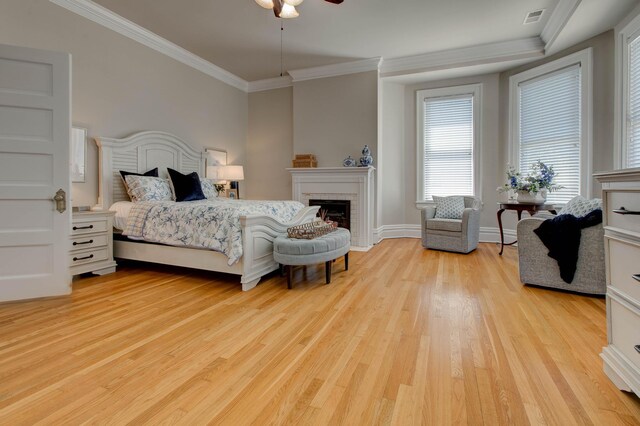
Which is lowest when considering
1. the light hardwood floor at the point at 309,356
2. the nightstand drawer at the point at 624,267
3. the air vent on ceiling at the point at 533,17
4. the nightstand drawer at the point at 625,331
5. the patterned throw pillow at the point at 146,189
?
the light hardwood floor at the point at 309,356

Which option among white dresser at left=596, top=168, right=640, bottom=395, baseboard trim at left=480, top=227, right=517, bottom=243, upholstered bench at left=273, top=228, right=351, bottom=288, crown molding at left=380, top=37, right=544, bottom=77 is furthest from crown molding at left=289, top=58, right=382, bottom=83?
white dresser at left=596, top=168, right=640, bottom=395

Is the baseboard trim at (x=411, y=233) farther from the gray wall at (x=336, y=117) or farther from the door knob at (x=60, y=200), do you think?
the door knob at (x=60, y=200)

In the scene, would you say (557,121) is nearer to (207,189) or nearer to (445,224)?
(445,224)

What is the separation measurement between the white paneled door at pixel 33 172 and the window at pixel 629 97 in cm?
556

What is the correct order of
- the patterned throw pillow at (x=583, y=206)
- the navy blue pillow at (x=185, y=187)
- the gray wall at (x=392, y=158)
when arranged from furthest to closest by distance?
the gray wall at (x=392, y=158) < the navy blue pillow at (x=185, y=187) < the patterned throw pillow at (x=583, y=206)

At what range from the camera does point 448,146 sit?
18.7 feet

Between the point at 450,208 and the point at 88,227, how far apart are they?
4.64 metres

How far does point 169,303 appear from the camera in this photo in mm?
2648

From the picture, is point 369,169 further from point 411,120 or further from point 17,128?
point 17,128

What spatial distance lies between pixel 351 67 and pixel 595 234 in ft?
13.6

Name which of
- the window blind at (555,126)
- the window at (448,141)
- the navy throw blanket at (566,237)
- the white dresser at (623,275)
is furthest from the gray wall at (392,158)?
the white dresser at (623,275)

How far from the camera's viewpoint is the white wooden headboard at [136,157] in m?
3.82

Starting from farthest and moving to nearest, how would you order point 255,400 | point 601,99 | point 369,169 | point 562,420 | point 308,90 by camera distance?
point 308,90 < point 369,169 < point 601,99 < point 255,400 < point 562,420

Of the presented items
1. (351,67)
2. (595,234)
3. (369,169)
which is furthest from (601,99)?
(351,67)
